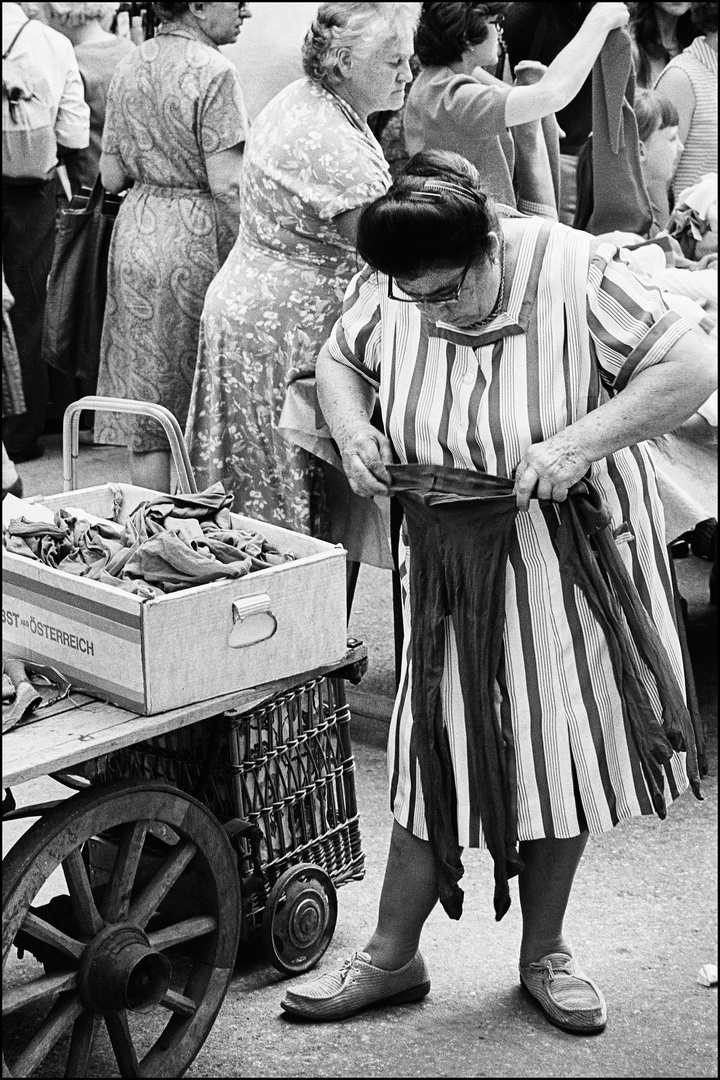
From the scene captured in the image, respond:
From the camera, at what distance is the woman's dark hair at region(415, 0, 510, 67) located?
308 cm

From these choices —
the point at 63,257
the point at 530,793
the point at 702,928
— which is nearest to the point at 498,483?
the point at 530,793

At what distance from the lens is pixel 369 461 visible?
2.10 meters

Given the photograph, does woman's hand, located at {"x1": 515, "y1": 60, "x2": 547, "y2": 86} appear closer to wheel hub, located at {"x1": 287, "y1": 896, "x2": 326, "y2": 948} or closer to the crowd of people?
the crowd of people

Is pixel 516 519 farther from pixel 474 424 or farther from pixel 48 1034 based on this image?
pixel 48 1034

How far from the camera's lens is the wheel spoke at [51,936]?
1867mm

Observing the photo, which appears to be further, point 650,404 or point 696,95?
point 696,95

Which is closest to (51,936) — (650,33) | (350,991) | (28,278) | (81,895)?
(81,895)

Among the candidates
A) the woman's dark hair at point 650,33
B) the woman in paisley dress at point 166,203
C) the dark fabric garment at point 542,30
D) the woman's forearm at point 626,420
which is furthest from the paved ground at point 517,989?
the woman's dark hair at point 650,33

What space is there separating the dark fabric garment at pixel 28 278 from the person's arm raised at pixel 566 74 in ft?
8.57

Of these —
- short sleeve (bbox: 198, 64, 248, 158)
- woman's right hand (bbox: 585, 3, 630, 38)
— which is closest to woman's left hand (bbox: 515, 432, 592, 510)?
woman's right hand (bbox: 585, 3, 630, 38)

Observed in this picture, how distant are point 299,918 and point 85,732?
650 millimetres

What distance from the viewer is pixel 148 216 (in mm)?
3623

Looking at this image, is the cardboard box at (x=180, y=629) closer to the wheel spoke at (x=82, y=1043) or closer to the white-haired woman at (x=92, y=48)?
the wheel spoke at (x=82, y=1043)

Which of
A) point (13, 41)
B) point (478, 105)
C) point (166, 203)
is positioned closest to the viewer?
point (478, 105)
